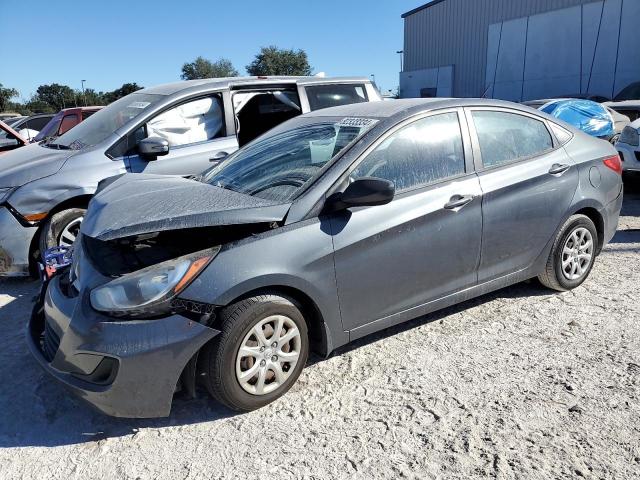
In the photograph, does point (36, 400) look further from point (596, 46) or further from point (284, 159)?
point (596, 46)

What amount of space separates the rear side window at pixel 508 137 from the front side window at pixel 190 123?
2885 mm

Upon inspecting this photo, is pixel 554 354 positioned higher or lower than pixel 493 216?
lower

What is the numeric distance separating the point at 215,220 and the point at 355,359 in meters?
1.30

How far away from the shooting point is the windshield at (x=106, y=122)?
528cm

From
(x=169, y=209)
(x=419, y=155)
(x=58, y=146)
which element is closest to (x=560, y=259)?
(x=419, y=155)

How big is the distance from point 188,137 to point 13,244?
1.88m

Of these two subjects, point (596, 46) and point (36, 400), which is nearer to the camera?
point (36, 400)

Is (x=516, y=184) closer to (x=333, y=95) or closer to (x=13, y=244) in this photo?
(x=333, y=95)

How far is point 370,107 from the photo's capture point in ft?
12.5

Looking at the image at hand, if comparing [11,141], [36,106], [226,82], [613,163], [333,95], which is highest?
[226,82]

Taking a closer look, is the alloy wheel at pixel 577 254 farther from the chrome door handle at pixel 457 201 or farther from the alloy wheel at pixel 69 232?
the alloy wheel at pixel 69 232

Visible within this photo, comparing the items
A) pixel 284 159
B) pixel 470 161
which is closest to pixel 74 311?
pixel 284 159

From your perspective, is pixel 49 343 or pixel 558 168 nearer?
pixel 49 343

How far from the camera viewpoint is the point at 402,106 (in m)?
3.62
